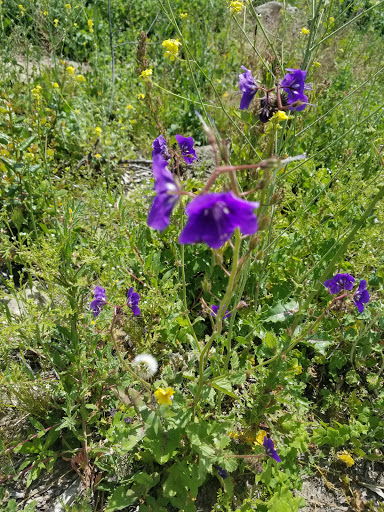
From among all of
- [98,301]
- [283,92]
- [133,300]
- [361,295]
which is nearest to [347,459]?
[361,295]

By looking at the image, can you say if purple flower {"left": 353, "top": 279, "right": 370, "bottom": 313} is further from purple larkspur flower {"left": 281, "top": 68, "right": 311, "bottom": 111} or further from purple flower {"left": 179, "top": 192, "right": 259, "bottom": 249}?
purple flower {"left": 179, "top": 192, "right": 259, "bottom": 249}

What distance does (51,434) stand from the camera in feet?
6.19

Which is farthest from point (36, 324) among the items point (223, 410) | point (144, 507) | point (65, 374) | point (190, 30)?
point (190, 30)

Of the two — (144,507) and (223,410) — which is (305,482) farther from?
(144,507)

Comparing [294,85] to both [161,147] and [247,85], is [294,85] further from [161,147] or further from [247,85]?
[161,147]

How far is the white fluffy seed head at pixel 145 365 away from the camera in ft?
6.64

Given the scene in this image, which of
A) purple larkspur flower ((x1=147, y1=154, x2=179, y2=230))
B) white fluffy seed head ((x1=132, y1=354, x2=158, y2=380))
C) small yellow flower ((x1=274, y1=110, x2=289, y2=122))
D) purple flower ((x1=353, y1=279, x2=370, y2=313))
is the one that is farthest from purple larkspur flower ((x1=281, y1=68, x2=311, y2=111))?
white fluffy seed head ((x1=132, y1=354, x2=158, y2=380))

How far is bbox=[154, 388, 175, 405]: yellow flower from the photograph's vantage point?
5.31 feet

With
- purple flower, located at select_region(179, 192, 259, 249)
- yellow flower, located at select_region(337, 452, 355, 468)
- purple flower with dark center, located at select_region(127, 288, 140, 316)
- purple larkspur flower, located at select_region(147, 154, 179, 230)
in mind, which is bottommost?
yellow flower, located at select_region(337, 452, 355, 468)

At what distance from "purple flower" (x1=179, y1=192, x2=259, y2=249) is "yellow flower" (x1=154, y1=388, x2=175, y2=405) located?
0.93 metres

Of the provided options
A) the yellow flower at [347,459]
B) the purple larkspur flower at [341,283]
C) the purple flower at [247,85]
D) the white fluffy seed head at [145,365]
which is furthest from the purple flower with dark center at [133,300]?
the yellow flower at [347,459]

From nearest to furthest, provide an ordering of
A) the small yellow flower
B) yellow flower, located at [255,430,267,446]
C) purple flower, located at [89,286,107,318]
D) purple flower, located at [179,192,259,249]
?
purple flower, located at [179,192,259,249], the small yellow flower, yellow flower, located at [255,430,267,446], purple flower, located at [89,286,107,318]

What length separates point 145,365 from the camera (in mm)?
2078

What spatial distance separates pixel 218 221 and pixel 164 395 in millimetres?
1004
